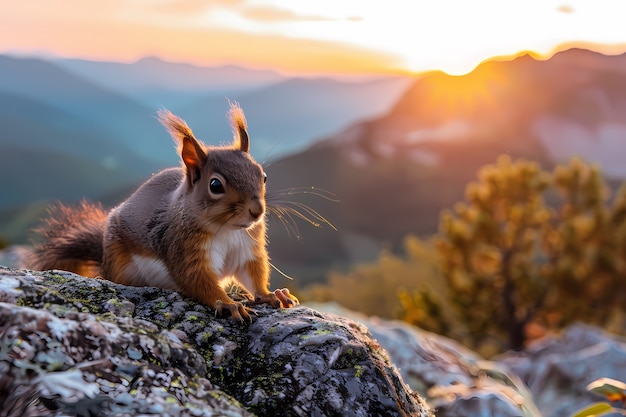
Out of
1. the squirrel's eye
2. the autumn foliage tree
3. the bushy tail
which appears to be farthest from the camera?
the autumn foliage tree

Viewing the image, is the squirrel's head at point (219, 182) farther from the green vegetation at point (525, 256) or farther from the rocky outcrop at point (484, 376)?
the green vegetation at point (525, 256)

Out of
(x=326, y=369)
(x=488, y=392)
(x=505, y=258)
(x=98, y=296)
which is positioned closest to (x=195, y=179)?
(x=98, y=296)

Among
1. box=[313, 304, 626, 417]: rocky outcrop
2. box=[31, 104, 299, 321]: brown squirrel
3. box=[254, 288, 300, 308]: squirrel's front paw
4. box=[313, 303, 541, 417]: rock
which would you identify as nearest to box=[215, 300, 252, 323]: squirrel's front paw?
box=[31, 104, 299, 321]: brown squirrel

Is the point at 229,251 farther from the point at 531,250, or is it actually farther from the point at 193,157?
the point at 531,250

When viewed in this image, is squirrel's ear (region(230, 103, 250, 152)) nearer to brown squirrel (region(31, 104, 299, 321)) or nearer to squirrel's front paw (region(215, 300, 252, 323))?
brown squirrel (region(31, 104, 299, 321))

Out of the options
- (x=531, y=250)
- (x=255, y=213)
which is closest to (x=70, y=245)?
(x=255, y=213)

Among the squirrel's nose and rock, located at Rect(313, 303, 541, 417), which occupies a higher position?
the squirrel's nose

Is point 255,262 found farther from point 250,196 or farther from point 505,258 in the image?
point 505,258
